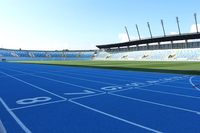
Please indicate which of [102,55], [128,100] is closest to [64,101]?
[128,100]

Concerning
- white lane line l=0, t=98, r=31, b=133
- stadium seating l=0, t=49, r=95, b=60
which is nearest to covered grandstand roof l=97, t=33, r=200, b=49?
stadium seating l=0, t=49, r=95, b=60

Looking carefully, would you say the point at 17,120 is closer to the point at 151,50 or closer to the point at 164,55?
the point at 164,55

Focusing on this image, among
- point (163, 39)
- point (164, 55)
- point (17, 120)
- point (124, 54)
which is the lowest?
point (164, 55)

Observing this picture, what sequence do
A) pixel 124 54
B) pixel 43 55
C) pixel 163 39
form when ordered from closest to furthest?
pixel 163 39 < pixel 124 54 < pixel 43 55

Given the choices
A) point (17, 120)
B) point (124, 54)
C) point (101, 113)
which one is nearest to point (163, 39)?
point (124, 54)

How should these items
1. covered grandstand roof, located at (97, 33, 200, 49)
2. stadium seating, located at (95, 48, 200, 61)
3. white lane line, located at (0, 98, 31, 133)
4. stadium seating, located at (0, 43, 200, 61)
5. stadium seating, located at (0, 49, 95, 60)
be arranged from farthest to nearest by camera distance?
stadium seating, located at (0, 49, 95, 60)
covered grandstand roof, located at (97, 33, 200, 49)
stadium seating, located at (0, 43, 200, 61)
stadium seating, located at (95, 48, 200, 61)
white lane line, located at (0, 98, 31, 133)

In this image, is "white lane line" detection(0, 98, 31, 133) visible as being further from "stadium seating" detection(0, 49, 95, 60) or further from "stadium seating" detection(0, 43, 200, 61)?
"stadium seating" detection(0, 49, 95, 60)

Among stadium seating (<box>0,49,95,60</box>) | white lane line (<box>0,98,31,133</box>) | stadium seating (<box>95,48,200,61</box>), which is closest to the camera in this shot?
white lane line (<box>0,98,31,133</box>)

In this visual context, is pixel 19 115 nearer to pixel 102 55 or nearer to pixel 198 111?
pixel 198 111

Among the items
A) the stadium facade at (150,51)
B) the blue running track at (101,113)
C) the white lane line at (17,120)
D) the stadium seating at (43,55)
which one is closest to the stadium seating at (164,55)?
the stadium facade at (150,51)

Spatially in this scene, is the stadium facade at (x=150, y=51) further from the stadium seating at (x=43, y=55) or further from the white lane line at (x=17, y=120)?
the white lane line at (x=17, y=120)

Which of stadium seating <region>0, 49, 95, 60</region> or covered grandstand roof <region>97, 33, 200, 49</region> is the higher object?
covered grandstand roof <region>97, 33, 200, 49</region>

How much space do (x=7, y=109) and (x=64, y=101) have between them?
6.50ft

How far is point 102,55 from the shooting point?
87438mm
